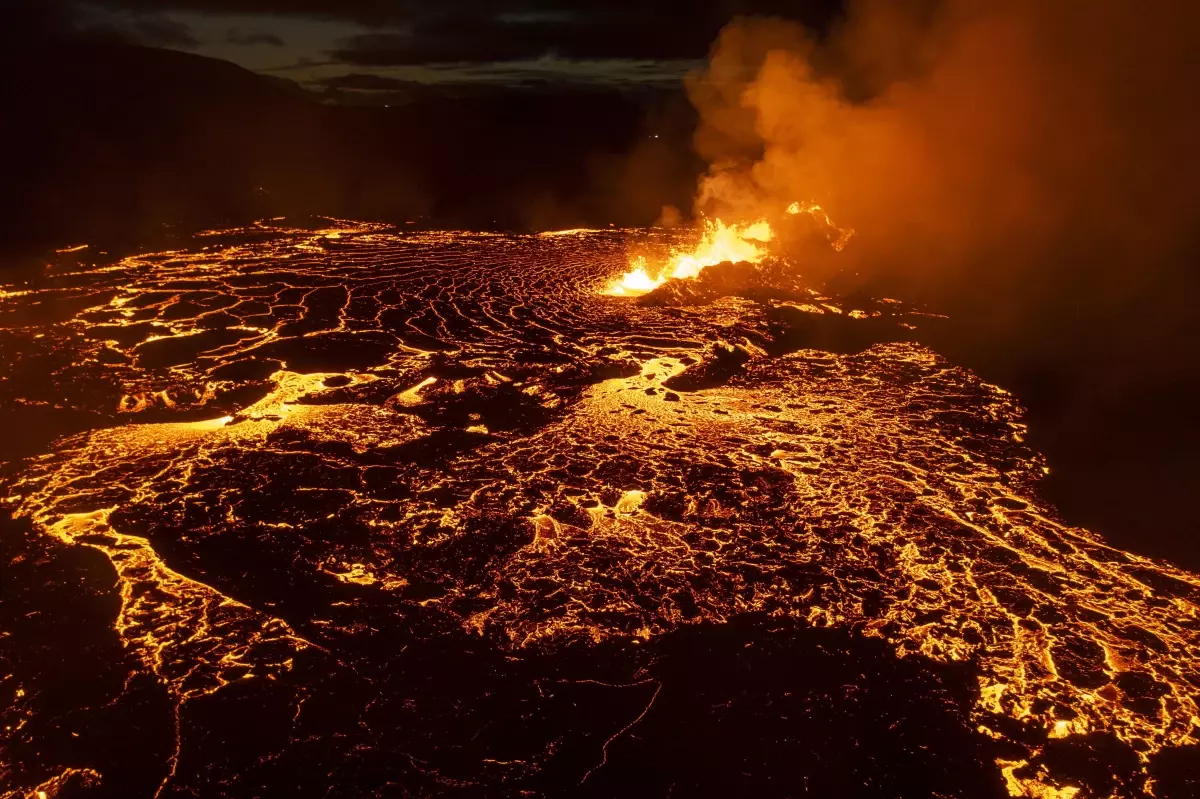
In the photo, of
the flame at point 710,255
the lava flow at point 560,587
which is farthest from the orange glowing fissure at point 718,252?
the lava flow at point 560,587

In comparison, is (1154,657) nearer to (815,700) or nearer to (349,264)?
(815,700)

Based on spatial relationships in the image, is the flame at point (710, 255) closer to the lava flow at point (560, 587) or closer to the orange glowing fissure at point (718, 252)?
the orange glowing fissure at point (718, 252)

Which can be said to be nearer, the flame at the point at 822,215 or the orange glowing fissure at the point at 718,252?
the orange glowing fissure at the point at 718,252

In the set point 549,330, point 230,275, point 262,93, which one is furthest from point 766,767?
point 262,93

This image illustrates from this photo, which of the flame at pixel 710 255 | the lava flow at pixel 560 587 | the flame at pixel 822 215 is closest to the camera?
the lava flow at pixel 560 587

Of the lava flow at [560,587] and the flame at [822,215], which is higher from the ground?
the flame at [822,215]

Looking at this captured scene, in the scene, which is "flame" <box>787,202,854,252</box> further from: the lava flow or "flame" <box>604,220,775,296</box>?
the lava flow
